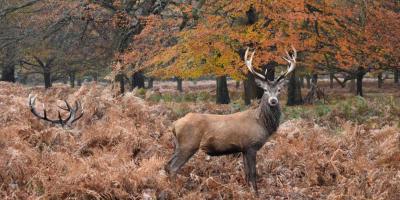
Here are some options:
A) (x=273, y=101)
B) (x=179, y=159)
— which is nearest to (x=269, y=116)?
(x=273, y=101)

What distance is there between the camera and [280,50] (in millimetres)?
16156

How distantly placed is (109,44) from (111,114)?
18339 mm

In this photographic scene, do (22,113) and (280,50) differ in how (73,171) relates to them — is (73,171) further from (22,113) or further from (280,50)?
(280,50)

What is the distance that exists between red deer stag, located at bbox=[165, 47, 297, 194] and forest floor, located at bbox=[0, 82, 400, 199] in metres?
0.42

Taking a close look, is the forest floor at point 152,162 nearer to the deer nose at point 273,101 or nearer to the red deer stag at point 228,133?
the red deer stag at point 228,133

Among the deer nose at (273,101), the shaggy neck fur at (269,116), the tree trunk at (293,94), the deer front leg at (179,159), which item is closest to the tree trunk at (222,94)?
the tree trunk at (293,94)

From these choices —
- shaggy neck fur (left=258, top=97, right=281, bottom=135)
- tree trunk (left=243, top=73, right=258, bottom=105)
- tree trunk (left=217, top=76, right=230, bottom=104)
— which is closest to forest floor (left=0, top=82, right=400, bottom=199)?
shaggy neck fur (left=258, top=97, right=281, bottom=135)

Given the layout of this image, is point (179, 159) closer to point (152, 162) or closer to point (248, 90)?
point (152, 162)

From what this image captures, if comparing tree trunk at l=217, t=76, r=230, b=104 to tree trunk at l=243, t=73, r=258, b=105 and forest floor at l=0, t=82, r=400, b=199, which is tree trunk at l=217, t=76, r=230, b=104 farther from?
forest floor at l=0, t=82, r=400, b=199

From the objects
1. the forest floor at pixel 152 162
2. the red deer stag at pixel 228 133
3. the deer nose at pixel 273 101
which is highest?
the deer nose at pixel 273 101

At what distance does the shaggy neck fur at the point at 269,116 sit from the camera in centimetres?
841

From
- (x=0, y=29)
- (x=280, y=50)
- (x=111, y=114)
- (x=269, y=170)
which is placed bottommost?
(x=269, y=170)

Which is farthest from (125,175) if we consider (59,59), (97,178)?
(59,59)

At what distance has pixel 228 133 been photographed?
823 centimetres
